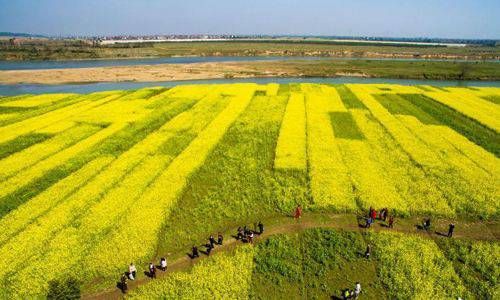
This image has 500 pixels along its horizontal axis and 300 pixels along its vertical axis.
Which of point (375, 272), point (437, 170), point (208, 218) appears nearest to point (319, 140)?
point (437, 170)

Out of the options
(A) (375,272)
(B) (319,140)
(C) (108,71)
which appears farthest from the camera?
(C) (108,71)

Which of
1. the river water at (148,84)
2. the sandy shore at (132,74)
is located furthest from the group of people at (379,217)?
the sandy shore at (132,74)

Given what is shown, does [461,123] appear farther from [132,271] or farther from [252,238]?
[132,271]

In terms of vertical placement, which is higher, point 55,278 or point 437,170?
point 437,170

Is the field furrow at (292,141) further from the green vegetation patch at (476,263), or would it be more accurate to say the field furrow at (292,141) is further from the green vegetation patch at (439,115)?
the green vegetation patch at (476,263)

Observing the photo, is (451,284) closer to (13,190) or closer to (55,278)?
(55,278)
